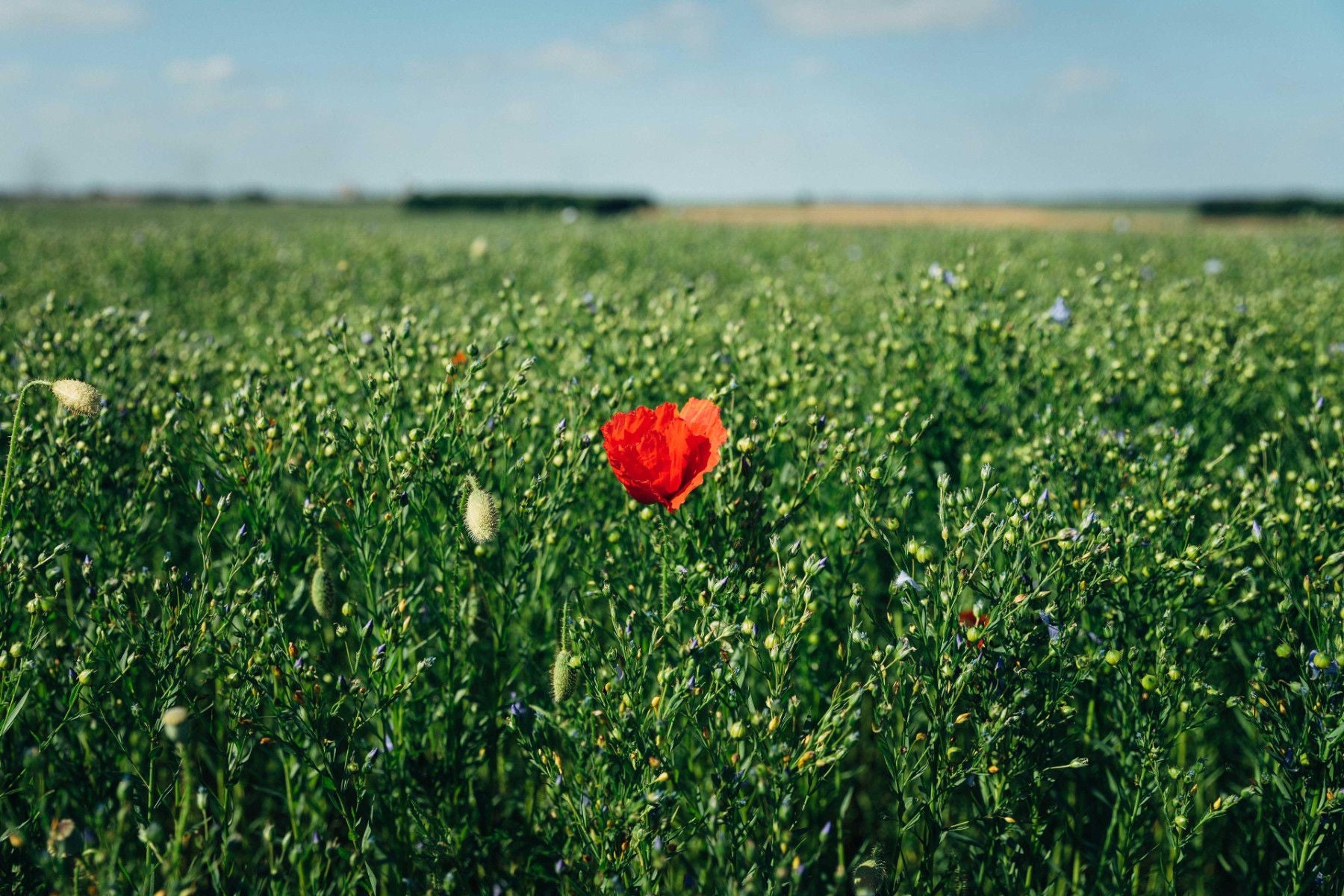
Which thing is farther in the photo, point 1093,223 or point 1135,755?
point 1093,223

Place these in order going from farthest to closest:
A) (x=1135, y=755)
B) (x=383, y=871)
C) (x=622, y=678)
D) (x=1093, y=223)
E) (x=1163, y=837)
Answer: (x=1093, y=223) < (x=1163, y=837) < (x=383, y=871) < (x=1135, y=755) < (x=622, y=678)

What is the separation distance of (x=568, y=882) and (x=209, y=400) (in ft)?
6.20

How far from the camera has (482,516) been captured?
2.12m

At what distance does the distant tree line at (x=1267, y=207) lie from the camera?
106ft

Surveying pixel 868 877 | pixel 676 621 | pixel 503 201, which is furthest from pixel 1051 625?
pixel 503 201

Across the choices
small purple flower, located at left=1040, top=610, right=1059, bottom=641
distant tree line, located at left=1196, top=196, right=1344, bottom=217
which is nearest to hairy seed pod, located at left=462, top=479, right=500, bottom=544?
small purple flower, located at left=1040, top=610, right=1059, bottom=641

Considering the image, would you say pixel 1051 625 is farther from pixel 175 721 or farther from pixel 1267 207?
pixel 1267 207

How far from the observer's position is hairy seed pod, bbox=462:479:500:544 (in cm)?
211

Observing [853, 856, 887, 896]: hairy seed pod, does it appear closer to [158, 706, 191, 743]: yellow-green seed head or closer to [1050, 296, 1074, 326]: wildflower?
[158, 706, 191, 743]: yellow-green seed head

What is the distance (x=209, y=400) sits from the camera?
279 cm

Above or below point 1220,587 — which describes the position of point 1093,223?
above

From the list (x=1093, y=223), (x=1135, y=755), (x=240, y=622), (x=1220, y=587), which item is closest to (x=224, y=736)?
(x=240, y=622)

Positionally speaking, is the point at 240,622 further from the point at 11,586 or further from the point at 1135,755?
the point at 1135,755

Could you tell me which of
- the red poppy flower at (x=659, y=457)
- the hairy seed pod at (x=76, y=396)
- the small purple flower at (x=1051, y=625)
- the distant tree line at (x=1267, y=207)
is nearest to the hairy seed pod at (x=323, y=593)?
the hairy seed pod at (x=76, y=396)
